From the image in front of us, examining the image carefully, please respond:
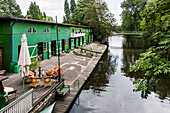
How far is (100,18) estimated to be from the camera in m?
47.1

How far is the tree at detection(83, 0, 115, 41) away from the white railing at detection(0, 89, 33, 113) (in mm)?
40537

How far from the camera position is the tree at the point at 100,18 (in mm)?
45562

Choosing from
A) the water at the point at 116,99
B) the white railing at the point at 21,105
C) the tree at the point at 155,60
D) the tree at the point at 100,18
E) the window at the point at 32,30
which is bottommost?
the water at the point at 116,99

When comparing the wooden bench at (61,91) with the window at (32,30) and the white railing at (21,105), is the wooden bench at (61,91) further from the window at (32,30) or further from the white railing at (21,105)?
the window at (32,30)

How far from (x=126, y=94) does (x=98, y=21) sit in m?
37.4

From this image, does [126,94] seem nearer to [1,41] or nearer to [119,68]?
[119,68]

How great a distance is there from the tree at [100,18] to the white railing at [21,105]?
40.5 m

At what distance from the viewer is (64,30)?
26.9 metres

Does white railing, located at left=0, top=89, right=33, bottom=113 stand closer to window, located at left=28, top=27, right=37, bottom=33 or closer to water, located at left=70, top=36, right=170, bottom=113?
water, located at left=70, top=36, right=170, bottom=113

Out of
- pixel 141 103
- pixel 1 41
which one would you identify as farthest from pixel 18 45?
pixel 141 103

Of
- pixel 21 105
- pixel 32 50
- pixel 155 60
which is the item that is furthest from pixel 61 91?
pixel 32 50

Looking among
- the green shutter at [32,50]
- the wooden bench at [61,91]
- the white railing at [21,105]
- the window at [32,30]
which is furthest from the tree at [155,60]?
the window at [32,30]

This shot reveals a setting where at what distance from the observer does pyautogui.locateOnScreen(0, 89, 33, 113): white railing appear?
217 inches

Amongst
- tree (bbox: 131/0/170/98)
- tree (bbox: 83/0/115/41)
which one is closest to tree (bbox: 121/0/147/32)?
tree (bbox: 83/0/115/41)
